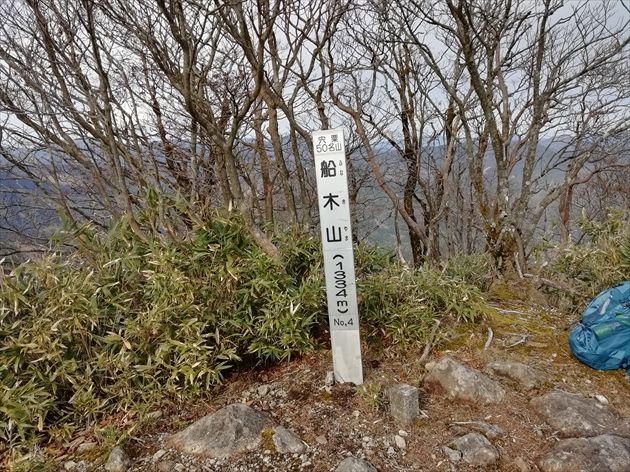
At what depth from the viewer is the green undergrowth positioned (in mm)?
2240

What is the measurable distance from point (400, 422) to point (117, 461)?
150 cm

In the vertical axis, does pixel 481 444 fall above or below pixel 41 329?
below

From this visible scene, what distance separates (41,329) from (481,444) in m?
2.52

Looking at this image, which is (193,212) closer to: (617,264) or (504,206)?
(617,264)

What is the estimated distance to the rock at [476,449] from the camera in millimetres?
1867

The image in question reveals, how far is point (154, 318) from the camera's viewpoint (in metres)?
2.36

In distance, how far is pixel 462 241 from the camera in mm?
13539

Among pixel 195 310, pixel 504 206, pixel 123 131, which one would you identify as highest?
pixel 123 131

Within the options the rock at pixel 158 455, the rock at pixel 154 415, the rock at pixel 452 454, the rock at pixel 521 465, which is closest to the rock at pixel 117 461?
the rock at pixel 158 455

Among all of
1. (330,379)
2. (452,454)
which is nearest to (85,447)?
(330,379)

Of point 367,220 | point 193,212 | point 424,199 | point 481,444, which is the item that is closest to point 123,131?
point 193,212

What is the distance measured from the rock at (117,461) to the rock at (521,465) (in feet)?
6.29

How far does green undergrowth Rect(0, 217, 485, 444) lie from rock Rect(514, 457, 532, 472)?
3.39ft

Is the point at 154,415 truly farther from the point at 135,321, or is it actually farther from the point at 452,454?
the point at 452,454
